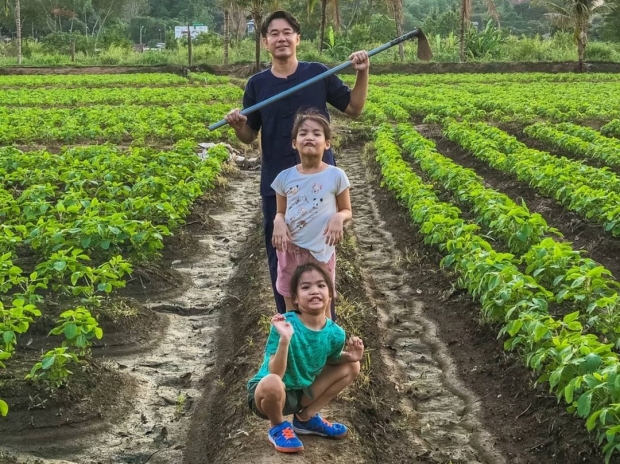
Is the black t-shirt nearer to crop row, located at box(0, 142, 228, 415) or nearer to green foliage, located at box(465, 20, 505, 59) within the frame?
crop row, located at box(0, 142, 228, 415)

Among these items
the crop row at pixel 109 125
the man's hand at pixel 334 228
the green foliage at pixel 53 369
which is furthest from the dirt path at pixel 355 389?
the crop row at pixel 109 125

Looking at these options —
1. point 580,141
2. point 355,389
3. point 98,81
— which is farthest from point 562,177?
point 98,81

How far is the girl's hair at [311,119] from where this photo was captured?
4.19 metres

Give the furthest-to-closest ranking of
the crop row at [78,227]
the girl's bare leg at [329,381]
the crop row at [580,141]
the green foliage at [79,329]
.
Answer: the crop row at [580,141], the crop row at [78,227], the green foliage at [79,329], the girl's bare leg at [329,381]

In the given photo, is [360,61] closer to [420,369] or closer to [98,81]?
[420,369]

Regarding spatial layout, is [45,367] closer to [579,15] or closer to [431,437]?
[431,437]

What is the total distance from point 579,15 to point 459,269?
33.1 meters

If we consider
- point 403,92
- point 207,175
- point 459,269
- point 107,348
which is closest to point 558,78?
point 403,92

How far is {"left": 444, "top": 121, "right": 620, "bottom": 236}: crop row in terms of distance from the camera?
27.2ft

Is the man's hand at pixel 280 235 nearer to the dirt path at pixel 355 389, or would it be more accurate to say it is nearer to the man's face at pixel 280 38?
the man's face at pixel 280 38

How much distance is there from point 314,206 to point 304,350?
0.78 meters

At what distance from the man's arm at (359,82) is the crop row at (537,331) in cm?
166

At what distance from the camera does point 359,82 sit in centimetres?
441

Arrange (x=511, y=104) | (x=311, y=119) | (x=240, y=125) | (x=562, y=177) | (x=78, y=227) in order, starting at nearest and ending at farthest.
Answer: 1. (x=311, y=119)
2. (x=240, y=125)
3. (x=78, y=227)
4. (x=562, y=177)
5. (x=511, y=104)
